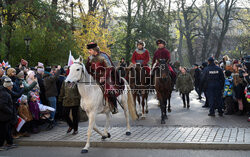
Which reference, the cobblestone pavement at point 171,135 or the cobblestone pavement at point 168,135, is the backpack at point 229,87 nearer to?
the cobblestone pavement at point 171,135

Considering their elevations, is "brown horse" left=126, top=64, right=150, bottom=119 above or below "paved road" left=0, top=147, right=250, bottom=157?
above

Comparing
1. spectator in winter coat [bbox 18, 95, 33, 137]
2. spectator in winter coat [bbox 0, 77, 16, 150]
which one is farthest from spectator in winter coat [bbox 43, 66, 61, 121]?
spectator in winter coat [bbox 0, 77, 16, 150]

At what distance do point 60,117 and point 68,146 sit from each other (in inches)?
147

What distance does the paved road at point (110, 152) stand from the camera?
7.17 metres

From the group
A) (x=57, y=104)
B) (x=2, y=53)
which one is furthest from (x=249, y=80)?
(x=2, y=53)

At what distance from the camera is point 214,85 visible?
11992 mm

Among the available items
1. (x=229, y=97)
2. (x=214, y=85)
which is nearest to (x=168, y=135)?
(x=214, y=85)

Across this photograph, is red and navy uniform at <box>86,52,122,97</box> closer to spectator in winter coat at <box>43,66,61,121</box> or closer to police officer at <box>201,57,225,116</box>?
spectator in winter coat at <box>43,66,61,121</box>

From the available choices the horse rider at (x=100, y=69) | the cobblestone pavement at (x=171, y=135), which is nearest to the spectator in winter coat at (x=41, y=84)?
the cobblestone pavement at (x=171, y=135)

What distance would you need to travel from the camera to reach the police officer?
39.1 ft

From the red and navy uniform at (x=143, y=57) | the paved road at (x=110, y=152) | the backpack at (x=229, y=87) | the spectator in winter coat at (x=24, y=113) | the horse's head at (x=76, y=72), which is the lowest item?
the paved road at (x=110, y=152)

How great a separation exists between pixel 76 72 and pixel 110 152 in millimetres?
2201

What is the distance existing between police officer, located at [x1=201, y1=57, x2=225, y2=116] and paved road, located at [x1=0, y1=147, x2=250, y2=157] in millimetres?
4829

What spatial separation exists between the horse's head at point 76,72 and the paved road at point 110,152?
1.89 m
